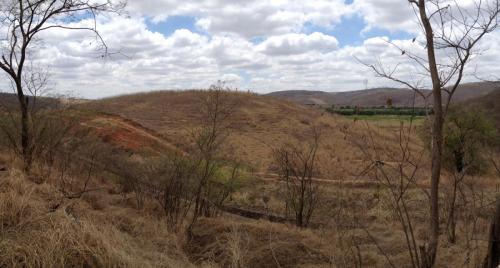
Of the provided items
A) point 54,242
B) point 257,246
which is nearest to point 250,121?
point 257,246

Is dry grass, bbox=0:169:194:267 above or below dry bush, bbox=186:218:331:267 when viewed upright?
above

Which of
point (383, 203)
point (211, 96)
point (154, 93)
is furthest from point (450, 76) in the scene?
point (154, 93)

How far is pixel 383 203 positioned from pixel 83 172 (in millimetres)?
10613

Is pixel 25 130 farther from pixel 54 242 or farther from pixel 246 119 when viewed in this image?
pixel 246 119

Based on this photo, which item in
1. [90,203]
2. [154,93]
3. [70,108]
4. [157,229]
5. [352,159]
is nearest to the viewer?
[157,229]

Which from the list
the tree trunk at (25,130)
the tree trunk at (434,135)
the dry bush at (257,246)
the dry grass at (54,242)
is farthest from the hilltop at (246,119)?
the tree trunk at (434,135)

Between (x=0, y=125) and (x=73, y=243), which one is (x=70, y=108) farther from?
(x=73, y=243)

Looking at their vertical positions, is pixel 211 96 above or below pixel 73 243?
above

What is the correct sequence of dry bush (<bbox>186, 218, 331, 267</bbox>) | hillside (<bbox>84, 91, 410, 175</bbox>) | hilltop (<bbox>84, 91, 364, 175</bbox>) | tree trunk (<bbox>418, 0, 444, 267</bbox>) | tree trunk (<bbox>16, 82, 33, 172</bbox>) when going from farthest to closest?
1. hilltop (<bbox>84, 91, 364, 175</bbox>)
2. hillside (<bbox>84, 91, 410, 175</bbox>)
3. tree trunk (<bbox>16, 82, 33, 172</bbox>)
4. dry bush (<bbox>186, 218, 331, 267</bbox>)
5. tree trunk (<bbox>418, 0, 444, 267</bbox>)

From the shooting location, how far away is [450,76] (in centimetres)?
515

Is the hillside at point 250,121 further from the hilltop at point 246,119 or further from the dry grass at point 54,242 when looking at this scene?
the dry grass at point 54,242

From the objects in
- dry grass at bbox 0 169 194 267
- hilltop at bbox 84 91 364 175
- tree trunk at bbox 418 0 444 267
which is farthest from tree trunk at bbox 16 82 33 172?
hilltop at bbox 84 91 364 175

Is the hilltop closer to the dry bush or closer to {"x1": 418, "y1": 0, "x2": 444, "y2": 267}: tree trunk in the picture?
the dry bush

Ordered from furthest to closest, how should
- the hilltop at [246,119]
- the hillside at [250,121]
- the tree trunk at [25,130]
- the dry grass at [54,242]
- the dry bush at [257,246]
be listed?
the hilltop at [246,119], the hillside at [250,121], the tree trunk at [25,130], the dry bush at [257,246], the dry grass at [54,242]
